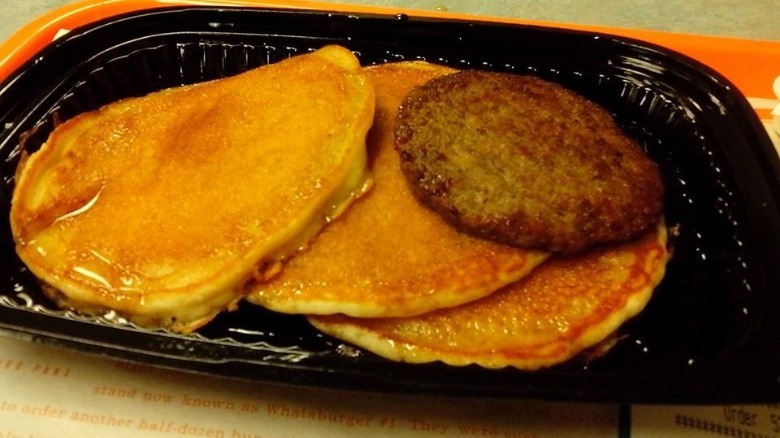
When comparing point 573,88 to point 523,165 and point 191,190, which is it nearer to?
point 523,165

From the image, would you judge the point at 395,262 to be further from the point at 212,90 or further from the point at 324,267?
the point at 212,90

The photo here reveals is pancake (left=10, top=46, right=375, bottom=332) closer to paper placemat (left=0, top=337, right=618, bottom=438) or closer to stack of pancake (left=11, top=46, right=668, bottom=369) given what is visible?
stack of pancake (left=11, top=46, right=668, bottom=369)

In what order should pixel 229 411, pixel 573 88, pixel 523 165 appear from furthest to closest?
pixel 573 88 → pixel 523 165 → pixel 229 411

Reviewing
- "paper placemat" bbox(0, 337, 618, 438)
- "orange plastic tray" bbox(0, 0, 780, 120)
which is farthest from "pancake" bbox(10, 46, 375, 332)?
"orange plastic tray" bbox(0, 0, 780, 120)

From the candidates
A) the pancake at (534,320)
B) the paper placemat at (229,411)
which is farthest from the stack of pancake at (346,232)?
the paper placemat at (229,411)

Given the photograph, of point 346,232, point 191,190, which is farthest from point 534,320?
point 191,190

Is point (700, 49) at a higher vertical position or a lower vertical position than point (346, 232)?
higher

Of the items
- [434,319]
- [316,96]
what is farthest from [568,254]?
[316,96]
